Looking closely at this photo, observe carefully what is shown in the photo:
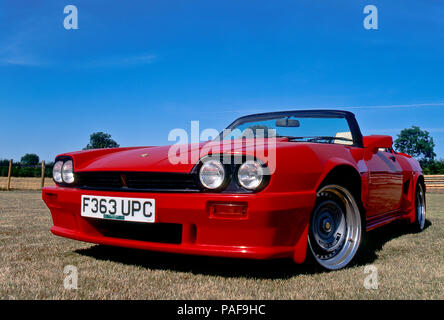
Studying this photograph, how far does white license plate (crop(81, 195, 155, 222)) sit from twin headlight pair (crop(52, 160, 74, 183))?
33 cm

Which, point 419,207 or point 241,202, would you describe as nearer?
point 241,202

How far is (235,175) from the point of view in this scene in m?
2.17

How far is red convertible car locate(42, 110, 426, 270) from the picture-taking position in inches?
83.9

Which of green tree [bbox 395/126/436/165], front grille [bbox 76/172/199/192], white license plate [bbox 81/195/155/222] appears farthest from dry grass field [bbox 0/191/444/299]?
green tree [bbox 395/126/436/165]

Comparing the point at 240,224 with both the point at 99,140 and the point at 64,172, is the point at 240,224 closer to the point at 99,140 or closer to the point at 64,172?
the point at 64,172

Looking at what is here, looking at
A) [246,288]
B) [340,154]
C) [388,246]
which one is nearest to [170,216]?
[246,288]

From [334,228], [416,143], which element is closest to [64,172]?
[334,228]

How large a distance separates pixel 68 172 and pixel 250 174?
1443 millimetres

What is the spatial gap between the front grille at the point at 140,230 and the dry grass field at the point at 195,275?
0.67 ft

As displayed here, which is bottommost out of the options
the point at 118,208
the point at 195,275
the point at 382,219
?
the point at 195,275

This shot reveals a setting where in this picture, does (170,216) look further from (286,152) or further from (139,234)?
(286,152)

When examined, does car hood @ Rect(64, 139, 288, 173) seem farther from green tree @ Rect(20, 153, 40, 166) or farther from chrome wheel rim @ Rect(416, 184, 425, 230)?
green tree @ Rect(20, 153, 40, 166)

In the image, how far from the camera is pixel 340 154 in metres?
2.72

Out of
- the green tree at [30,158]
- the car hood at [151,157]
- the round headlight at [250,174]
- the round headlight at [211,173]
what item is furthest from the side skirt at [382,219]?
the green tree at [30,158]
